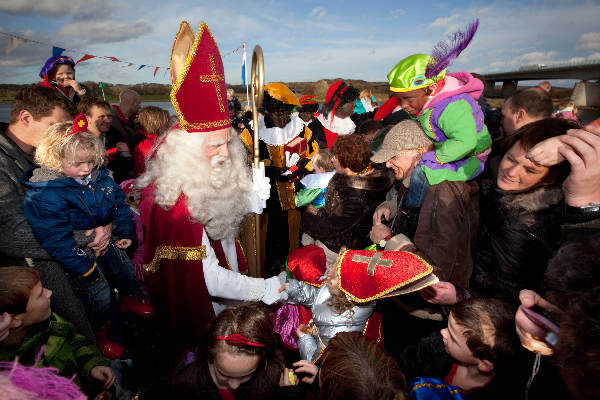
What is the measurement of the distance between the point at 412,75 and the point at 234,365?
8.20 ft

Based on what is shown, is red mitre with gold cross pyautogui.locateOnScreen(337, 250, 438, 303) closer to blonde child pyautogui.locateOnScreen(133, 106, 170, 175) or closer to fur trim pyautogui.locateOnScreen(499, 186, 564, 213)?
fur trim pyautogui.locateOnScreen(499, 186, 564, 213)

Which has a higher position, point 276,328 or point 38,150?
point 38,150

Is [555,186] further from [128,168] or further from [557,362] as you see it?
[128,168]

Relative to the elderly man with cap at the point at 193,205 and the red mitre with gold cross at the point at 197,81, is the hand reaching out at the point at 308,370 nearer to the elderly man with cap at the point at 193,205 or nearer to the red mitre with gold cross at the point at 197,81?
the elderly man with cap at the point at 193,205

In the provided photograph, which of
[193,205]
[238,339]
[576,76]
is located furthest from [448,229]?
[576,76]

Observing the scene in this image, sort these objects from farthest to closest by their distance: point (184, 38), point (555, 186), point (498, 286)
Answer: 1. point (184, 38)
2. point (498, 286)
3. point (555, 186)

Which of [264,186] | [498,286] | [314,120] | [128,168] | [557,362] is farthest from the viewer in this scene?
[314,120]

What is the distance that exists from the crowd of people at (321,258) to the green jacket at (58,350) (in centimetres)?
1

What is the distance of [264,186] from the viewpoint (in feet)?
8.22

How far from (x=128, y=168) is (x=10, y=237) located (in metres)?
3.58

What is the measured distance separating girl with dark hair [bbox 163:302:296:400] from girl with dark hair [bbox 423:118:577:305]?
3.67 ft

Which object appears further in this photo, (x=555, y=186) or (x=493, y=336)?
(x=555, y=186)

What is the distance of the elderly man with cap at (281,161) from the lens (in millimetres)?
4340

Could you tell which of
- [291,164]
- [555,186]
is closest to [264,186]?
[555,186]
